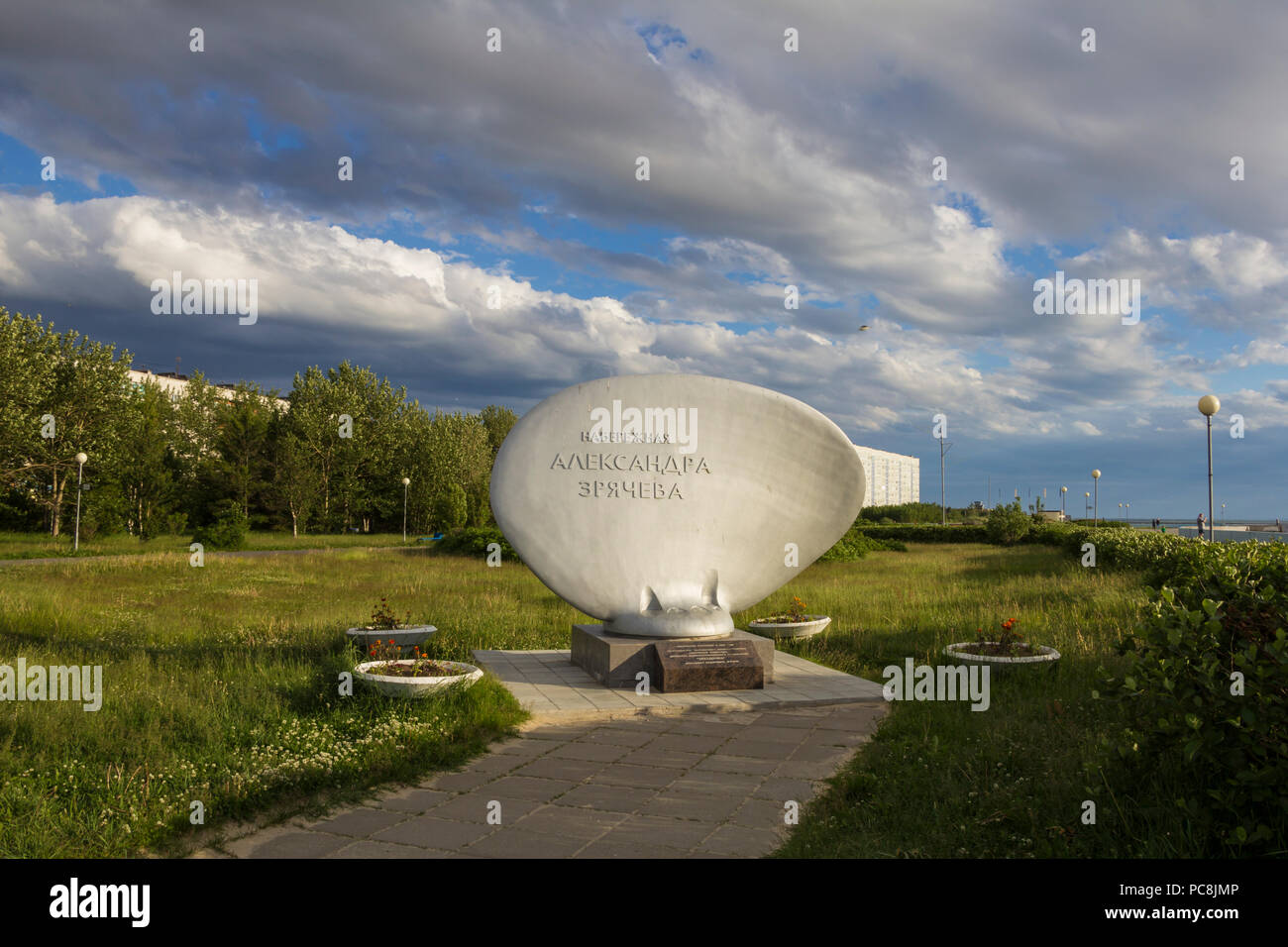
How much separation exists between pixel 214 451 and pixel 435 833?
47.7m

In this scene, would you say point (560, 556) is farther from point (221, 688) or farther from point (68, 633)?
point (68, 633)

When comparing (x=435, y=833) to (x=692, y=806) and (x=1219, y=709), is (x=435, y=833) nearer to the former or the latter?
(x=692, y=806)

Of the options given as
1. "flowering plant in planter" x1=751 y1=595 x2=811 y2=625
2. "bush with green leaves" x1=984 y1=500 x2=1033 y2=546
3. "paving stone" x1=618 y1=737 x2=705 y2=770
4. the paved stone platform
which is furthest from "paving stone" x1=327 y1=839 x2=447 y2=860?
"bush with green leaves" x1=984 y1=500 x2=1033 y2=546

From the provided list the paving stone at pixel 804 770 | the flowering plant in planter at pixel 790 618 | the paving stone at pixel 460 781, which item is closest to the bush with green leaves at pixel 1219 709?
the paving stone at pixel 804 770

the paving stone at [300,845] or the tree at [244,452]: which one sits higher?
the tree at [244,452]

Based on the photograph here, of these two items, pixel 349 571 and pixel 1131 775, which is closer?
pixel 1131 775

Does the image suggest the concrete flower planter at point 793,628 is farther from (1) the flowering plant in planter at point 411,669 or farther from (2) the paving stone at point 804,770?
(2) the paving stone at point 804,770

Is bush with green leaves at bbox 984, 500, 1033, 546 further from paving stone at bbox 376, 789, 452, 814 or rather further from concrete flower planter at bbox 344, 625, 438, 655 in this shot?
paving stone at bbox 376, 789, 452, 814

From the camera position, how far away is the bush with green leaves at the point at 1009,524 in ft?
101

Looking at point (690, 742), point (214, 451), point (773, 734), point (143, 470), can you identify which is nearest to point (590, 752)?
point (690, 742)

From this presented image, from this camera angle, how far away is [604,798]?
5.28 m

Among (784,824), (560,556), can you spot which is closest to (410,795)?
(784,824)

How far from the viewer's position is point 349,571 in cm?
2230

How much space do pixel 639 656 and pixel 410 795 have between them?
3.84 m
